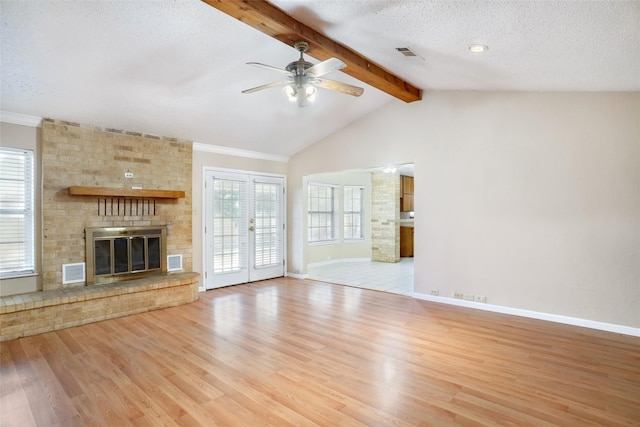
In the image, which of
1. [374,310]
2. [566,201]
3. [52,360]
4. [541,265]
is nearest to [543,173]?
[566,201]

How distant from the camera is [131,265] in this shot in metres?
5.02

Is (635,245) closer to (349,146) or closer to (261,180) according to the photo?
(349,146)

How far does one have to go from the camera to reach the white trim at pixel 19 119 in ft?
13.3

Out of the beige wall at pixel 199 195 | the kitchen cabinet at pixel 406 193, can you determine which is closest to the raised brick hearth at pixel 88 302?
the beige wall at pixel 199 195

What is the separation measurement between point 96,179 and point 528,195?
5810mm

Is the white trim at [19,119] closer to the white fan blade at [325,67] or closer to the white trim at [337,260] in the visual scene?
the white fan blade at [325,67]

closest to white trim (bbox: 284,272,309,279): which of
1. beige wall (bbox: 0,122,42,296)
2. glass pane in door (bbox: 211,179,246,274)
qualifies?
glass pane in door (bbox: 211,179,246,274)

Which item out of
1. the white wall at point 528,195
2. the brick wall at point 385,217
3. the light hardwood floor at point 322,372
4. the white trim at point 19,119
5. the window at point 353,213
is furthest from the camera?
the window at point 353,213

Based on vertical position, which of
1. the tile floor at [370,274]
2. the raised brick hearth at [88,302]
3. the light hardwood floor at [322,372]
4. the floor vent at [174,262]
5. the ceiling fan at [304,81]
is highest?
the ceiling fan at [304,81]

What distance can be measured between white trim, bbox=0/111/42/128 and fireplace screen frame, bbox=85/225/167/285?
4.79 ft

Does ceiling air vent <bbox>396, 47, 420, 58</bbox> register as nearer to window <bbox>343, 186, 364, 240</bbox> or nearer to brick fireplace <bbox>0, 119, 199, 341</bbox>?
brick fireplace <bbox>0, 119, 199, 341</bbox>

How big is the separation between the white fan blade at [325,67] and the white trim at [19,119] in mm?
3631

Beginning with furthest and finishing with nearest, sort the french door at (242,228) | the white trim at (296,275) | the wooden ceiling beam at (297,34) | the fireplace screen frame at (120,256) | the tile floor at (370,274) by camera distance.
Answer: the white trim at (296,275), the tile floor at (370,274), the french door at (242,228), the fireplace screen frame at (120,256), the wooden ceiling beam at (297,34)

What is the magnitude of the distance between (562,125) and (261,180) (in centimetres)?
487
